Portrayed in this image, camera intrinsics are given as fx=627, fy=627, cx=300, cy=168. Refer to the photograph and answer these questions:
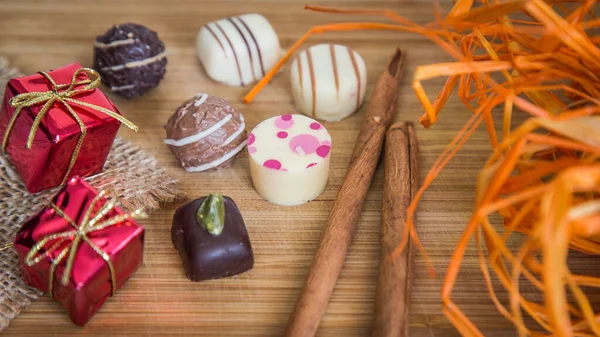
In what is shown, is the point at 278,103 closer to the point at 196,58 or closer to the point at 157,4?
the point at 196,58

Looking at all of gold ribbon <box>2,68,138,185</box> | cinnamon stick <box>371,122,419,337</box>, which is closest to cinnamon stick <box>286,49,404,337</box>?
cinnamon stick <box>371,122,419,337</box>

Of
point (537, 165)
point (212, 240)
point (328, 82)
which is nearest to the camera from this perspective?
point (537, 165)

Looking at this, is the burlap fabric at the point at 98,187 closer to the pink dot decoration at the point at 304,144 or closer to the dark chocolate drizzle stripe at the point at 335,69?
the pink dot decoration at the point at 304,144

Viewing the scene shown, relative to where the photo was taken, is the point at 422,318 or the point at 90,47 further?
the point at 90,47

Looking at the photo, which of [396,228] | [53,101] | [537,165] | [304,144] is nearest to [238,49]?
[304,144]

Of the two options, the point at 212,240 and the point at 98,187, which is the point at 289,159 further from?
the point at 98,187

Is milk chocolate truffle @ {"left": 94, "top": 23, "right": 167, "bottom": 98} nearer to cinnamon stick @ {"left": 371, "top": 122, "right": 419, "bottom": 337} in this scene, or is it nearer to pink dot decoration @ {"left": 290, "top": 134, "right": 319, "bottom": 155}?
pink dot decoration @ {"left": 290, "top": 134, "right": 319, "bottom": 155}

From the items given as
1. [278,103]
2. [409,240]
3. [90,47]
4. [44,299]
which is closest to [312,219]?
[409,240]
